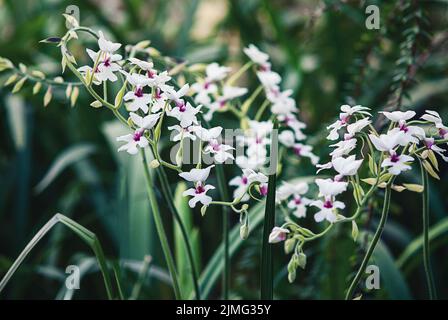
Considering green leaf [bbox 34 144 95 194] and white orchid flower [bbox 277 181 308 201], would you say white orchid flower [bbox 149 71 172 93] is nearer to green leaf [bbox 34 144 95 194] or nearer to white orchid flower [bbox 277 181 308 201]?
white orchid flower [bbox 277 181 308 201]

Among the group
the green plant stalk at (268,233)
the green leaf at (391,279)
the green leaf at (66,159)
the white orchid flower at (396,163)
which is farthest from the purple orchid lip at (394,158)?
the green leaf at (66,159)

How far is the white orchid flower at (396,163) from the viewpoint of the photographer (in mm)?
460

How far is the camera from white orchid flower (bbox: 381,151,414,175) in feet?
1.51

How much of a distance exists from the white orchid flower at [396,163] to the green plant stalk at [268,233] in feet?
0.34

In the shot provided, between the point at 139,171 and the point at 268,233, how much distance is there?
636mm

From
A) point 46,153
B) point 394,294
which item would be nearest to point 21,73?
point 394,294

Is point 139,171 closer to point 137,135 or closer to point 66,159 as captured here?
point 66,159

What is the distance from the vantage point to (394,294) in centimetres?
81

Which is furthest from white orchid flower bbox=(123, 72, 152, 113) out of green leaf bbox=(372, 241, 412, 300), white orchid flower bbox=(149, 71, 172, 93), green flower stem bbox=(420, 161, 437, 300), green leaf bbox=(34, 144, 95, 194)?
green leaf bbox=(34, 144, 95, 194)

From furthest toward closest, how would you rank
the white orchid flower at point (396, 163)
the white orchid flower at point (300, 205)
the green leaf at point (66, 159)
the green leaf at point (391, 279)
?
the green leaf at point (66, 159) < the green leaf at point (391, 279) < the white orchid flower at point (300, 205) < the white orchid flower at point (396, 163)

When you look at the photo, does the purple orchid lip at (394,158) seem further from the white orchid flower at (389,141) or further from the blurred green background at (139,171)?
the blurred green background at (139,171)

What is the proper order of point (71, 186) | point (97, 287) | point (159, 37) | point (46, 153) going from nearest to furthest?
point (97, 287) → point (71, 186) → point (46, 153) → point (159, 37)
